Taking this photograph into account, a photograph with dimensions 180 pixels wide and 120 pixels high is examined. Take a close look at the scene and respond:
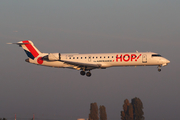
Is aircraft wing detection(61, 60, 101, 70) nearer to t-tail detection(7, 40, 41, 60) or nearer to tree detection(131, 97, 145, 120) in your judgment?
t-tail detection(7, 40, 41, 60)

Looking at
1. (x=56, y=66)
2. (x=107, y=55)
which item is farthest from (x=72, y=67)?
(x=107, y=55)

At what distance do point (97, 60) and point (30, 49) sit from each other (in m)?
14.9

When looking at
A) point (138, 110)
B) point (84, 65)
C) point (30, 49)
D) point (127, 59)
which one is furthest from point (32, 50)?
point (138, 110)

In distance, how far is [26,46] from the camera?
57.6 m

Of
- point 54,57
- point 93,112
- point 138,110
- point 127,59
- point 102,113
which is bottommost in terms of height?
point 127,59

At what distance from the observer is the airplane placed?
161 ft

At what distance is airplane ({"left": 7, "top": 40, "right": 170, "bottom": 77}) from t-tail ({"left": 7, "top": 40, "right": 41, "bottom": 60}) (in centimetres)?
110

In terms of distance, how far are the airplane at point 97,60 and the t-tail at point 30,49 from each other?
1103 millimetres

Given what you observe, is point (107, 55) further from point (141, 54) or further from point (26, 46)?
point (26, 46)

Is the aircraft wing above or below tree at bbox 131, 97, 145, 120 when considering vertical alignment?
below

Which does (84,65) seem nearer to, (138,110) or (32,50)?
(32,50)

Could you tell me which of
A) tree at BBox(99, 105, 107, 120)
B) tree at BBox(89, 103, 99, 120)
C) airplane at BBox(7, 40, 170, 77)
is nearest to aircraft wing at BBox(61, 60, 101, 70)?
airplane at BBox(7, 40, 170, 77)

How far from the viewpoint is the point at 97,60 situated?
165ft

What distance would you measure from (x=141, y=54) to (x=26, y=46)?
23129 mm
